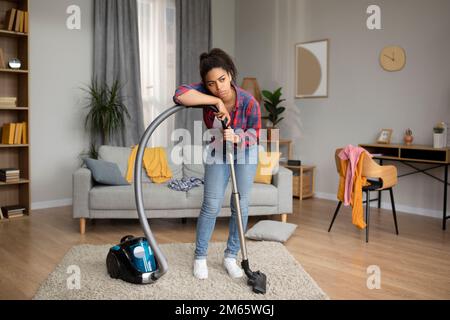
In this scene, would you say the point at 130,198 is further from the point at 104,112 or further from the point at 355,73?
the point at 355,73

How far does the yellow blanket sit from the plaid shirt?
1.86 metres

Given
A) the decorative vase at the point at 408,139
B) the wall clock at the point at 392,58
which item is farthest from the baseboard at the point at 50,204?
the wall clock at the point at 392,58

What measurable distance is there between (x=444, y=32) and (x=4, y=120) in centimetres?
432

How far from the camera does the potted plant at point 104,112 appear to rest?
4.98 metres

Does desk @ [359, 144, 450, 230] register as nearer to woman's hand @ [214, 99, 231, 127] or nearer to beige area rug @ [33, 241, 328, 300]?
beige area rug @ [33, 241, 328, 300]

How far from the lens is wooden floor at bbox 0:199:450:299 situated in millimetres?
2660

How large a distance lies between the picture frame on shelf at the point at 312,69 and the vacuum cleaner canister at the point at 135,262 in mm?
3572

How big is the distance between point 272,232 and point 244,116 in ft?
4.50

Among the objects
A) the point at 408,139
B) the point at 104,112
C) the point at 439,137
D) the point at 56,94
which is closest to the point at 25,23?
the point at 56,94

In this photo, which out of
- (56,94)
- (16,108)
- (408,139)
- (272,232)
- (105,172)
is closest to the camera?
(272,232)

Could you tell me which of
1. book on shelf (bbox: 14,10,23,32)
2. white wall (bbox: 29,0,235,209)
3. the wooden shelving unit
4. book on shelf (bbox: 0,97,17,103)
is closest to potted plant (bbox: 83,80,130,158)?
white wall (bbox: 29,0,235,209)

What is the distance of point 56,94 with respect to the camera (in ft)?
16.3

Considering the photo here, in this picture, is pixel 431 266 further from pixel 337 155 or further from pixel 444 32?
pixel 444 32

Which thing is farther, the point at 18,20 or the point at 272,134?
the point at 272,134
